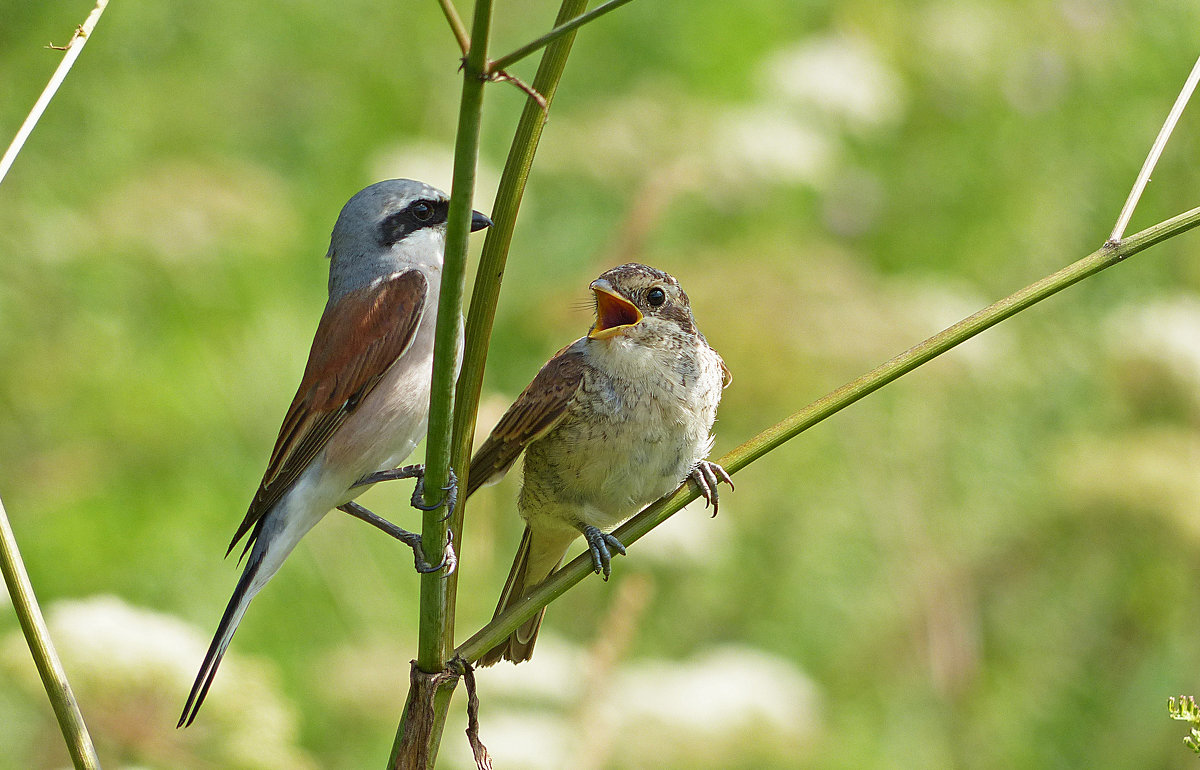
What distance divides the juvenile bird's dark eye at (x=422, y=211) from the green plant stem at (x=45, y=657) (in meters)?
1.46

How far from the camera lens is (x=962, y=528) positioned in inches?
228

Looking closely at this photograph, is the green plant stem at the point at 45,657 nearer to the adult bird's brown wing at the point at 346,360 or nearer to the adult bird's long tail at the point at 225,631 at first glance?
the adult bird's long tail at the point at 225,631

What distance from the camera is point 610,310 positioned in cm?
306

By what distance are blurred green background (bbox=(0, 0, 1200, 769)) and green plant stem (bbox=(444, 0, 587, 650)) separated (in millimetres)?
2657

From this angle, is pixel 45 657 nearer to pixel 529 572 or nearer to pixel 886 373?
pixel 886 373

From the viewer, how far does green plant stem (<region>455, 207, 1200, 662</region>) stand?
1482mm

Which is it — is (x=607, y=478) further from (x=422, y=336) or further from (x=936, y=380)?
(x=936, y=380)

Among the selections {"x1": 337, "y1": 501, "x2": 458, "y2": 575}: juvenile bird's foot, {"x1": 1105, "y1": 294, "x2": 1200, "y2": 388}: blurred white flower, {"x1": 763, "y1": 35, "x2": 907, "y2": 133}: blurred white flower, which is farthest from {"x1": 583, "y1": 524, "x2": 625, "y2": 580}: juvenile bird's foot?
{"x1": 763, "y1": 35, "x2": 907, "y2": 133}: blurred white flower

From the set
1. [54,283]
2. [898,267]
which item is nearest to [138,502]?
[54,283]

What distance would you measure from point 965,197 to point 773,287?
2.10 m

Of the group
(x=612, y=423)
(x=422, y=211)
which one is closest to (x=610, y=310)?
(x=612, y=423)

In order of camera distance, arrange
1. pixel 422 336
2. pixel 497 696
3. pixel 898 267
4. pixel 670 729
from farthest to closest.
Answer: pixel 898 267 → pixel 497 696 → pixel 670 729 → pixel 422 336

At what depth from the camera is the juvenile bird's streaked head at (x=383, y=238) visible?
275 cm

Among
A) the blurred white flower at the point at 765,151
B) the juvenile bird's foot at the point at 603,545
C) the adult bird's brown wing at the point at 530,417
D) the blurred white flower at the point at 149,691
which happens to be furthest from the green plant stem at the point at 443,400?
the blurred white flower at the point at 765,151
